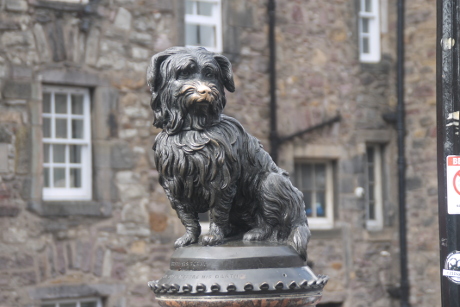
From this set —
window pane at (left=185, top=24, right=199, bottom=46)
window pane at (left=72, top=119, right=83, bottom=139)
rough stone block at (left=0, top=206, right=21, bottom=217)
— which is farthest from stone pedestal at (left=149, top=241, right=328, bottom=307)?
window pane at (left=185, top=24, right=199, bottom=46)

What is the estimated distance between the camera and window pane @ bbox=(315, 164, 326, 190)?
1427 cm

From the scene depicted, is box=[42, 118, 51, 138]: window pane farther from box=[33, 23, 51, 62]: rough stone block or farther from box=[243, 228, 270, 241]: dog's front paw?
box=[243, 228, 270, 241]: dog's front paw

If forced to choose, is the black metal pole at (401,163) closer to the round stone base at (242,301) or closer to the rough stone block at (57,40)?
the rough stone block at (57,40)

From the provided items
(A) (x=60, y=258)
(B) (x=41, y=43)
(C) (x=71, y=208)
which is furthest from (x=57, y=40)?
(A) (x=60, y=258)

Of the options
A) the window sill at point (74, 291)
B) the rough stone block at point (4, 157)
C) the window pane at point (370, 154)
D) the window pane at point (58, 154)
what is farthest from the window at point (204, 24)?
the window sill at point (74, 291)

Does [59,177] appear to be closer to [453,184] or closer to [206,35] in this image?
[206,35]

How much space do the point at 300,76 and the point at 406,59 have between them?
6.26ft

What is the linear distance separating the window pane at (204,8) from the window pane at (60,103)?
2482mm

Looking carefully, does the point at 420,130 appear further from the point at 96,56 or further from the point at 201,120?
the point at 201,120

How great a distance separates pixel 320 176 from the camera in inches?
564

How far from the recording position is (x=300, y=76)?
45.3 feet

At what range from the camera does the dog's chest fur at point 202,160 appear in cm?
396

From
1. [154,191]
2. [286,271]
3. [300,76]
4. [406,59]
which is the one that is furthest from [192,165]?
[406,59]

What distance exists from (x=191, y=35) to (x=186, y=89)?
9.09 metres
